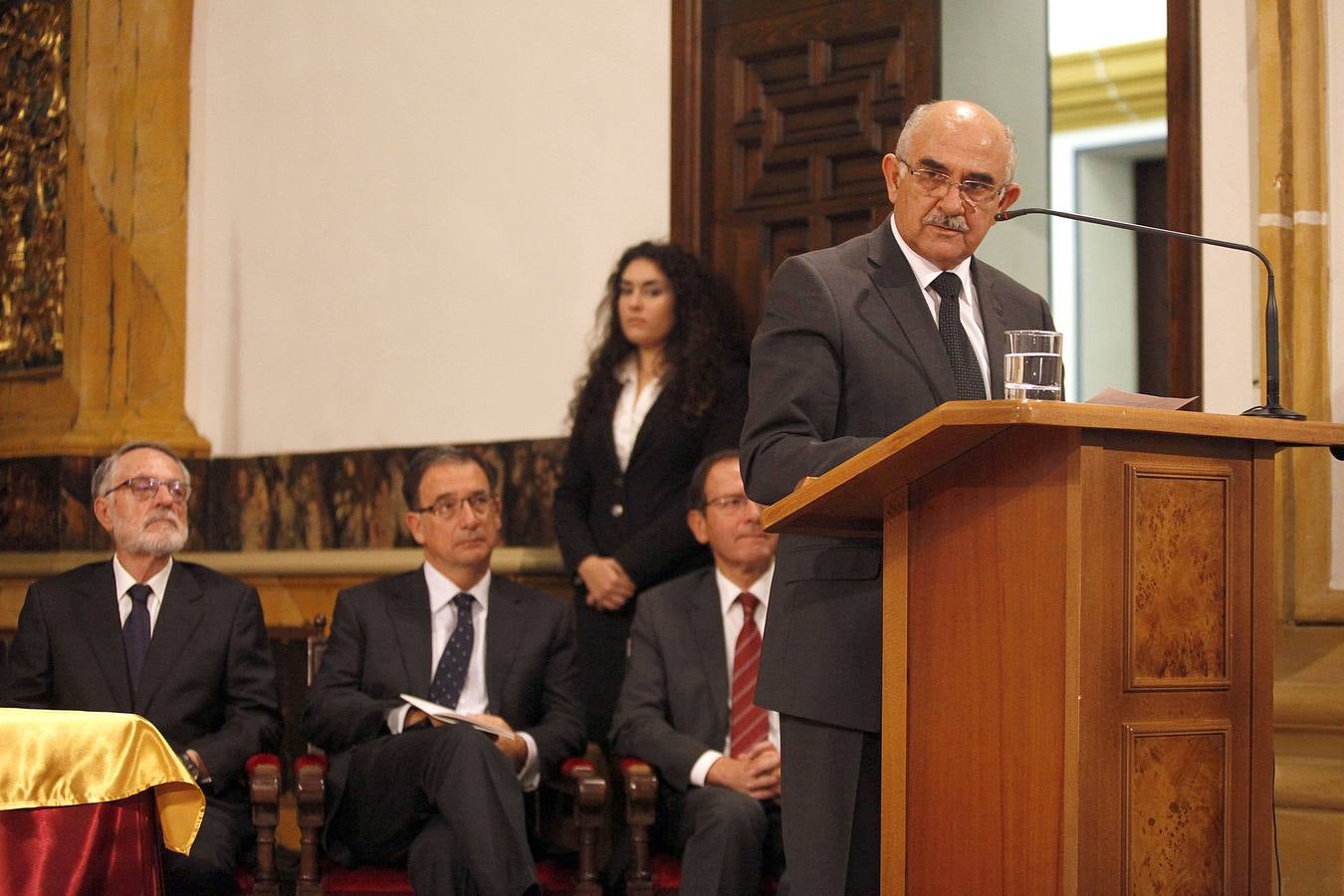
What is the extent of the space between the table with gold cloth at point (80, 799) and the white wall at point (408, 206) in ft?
9.07

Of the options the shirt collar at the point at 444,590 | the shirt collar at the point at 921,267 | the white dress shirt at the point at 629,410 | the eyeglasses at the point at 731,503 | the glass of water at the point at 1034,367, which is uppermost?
the shirt collar at the point at 921,267

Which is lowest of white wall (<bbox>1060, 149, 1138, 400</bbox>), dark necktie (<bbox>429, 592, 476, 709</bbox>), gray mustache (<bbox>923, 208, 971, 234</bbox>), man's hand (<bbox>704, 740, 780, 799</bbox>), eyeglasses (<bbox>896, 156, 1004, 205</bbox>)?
man's hand (<bbox>704, 740, 780, 799</bbox>)

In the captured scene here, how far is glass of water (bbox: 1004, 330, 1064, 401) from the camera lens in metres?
2.27

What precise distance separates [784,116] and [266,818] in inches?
106

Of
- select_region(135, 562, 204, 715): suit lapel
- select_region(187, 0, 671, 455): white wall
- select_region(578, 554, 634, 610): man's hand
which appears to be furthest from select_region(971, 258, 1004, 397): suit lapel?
select_region(187, 0, 671, 455): white wall

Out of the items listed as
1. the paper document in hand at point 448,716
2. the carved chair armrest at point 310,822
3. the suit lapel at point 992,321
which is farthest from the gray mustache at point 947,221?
the carved chair armrest at point 310,822

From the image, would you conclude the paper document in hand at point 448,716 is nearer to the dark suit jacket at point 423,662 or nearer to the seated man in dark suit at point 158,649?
the dark suit jacket at point 423,662

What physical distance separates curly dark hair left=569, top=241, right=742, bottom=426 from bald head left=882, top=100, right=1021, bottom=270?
217 cm

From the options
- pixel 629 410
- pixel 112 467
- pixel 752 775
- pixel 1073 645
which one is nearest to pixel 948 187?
pixel 1073 645

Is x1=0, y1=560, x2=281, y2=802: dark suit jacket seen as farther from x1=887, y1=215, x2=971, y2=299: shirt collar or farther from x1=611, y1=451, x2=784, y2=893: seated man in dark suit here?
x1=887, y1=215, x2=971, y2=299: shirt collar

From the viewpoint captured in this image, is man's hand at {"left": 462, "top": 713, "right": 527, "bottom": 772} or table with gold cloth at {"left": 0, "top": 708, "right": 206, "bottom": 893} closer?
table with gold cloth at {"left": 0, "top": 708, "right": 206, "bottom": 893}

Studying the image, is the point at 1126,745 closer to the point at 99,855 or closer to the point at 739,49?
the point at 99,855

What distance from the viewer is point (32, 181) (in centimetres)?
673

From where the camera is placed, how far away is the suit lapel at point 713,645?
13.3ft
